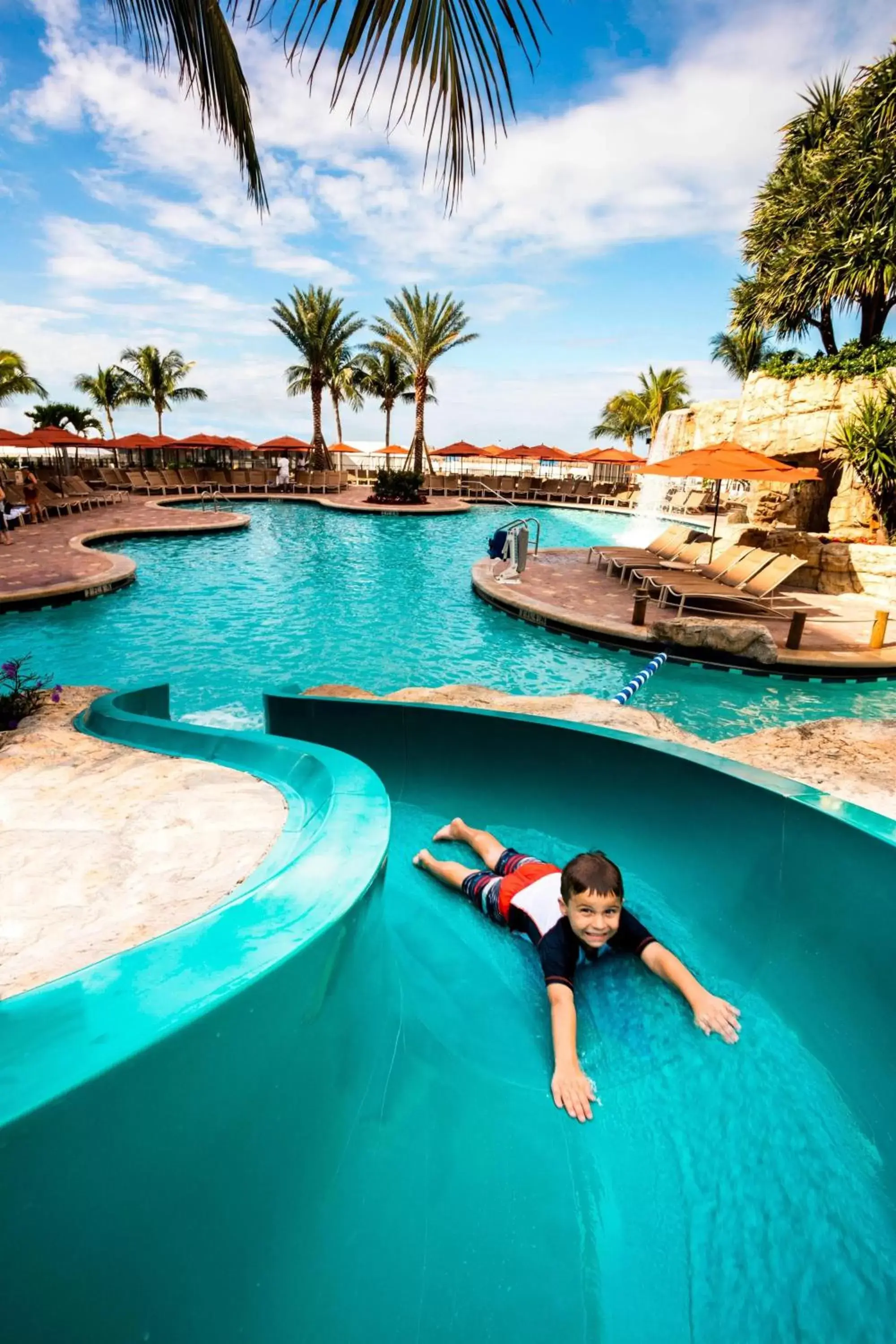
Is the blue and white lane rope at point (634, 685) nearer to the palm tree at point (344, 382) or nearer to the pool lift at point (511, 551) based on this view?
the pool lift at point (511, 551)

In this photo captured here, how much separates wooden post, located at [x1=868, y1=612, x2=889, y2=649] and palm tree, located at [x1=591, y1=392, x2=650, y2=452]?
4140 centimetres

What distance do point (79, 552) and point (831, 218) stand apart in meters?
21.4

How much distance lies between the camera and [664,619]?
10820 millimetres

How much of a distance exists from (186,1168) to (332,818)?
1.07 meters

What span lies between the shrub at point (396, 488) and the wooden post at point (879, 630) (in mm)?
21431

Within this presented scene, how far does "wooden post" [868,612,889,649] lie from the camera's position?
939 centimetres

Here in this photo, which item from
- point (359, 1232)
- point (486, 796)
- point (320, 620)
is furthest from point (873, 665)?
point (359, 1232)

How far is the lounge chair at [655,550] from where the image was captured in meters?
15.1

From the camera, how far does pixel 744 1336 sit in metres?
1.52

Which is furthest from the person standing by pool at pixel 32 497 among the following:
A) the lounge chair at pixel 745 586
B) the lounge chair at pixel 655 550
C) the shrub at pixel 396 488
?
the lounge chair at pixel 745 586

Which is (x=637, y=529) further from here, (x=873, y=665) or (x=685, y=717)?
(x=685, y=717)

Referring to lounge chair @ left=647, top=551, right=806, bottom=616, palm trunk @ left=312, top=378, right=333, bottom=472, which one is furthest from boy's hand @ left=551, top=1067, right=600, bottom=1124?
palm trunk @ left=312, top=378, right=333, bottom=472

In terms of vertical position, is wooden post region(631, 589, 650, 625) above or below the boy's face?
below

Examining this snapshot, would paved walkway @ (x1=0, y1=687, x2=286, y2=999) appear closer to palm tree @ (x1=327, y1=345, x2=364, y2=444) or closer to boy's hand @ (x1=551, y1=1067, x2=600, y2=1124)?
boy's hand @ (x1=551, y1=1067, x2=600, y2=1124)
